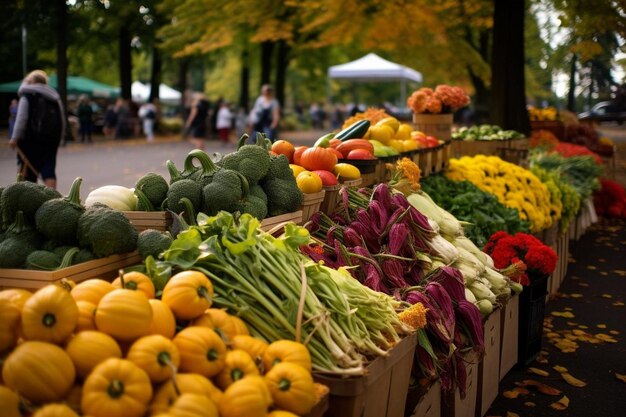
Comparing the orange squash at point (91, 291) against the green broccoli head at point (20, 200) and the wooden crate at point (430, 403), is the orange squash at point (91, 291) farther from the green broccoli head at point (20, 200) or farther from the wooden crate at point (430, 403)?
the wooden crate at point (430, 403)

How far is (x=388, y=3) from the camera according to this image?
13.2 m

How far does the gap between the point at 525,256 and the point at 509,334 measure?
684mm

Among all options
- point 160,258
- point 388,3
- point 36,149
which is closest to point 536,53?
point 388,3

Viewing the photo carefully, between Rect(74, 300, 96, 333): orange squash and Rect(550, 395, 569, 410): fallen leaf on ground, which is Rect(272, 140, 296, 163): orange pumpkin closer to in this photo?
Rect(550, 395, 569, 410): fallen leaf on ground

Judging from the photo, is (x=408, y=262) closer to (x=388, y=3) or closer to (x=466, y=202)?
(x=466, y=202)

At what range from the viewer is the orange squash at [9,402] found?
1.85m

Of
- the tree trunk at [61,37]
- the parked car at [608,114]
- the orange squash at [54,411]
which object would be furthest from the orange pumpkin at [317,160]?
the parked car at [608,114]

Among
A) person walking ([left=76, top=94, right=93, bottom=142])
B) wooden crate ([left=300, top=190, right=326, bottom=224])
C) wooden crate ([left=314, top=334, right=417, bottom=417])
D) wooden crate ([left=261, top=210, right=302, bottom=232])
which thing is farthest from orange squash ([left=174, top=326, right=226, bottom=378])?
person walking ([left=76, top=94, right=93, bottom=142])

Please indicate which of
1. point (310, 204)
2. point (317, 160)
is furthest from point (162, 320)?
point (317, 160)

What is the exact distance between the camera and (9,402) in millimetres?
1857

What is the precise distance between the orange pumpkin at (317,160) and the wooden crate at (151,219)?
65.8 inches

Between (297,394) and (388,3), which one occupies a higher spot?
(388,3)

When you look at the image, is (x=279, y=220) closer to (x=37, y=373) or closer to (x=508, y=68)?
(x=37, y=373)

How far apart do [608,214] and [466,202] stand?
7341mm
